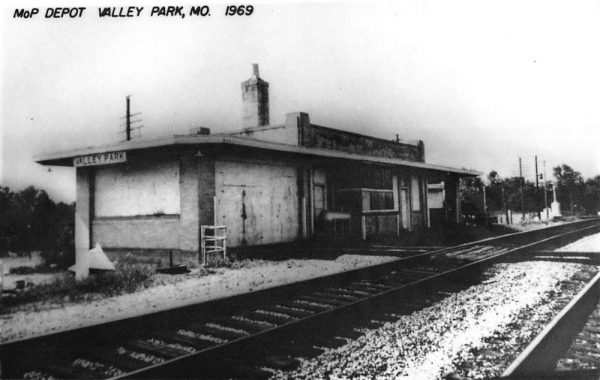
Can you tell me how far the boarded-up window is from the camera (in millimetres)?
20875

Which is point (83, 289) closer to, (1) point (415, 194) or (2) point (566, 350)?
(2) point (566, 350)

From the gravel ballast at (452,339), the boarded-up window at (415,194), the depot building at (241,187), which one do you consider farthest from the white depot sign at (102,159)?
the boarded-up window at (415,194)

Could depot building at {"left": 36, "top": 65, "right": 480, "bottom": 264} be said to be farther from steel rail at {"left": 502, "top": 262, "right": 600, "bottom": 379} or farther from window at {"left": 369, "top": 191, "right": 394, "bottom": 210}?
steel rail at {"left": 502, "top": 262, "right": 600, "bottom": 379}

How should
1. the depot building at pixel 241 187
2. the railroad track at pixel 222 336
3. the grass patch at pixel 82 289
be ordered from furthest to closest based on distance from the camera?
the depot building at pixel 241 187
the grass patch at pixel 82 289
the railroad track at pixel 222 336

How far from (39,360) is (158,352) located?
98 cm

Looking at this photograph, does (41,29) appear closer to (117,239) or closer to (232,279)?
(232,279)

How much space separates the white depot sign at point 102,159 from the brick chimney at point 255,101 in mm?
8235

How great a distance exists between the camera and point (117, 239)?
41.2 ft

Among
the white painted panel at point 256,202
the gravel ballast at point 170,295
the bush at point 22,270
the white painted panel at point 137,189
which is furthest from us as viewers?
the white painted panel at point 256,202

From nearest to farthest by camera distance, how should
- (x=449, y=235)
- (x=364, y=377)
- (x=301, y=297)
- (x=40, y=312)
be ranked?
(x=364, y=377)
(x=40, y=312)
(x=301, y=297)
(x=449, y=235)

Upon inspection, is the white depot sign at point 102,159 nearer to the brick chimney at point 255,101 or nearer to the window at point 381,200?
the brick chimney at point 255,101

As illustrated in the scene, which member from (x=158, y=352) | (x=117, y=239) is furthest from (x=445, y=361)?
(x=117, y=239)

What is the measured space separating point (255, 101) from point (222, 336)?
583 inches

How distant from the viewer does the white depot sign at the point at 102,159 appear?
33.5 feet
